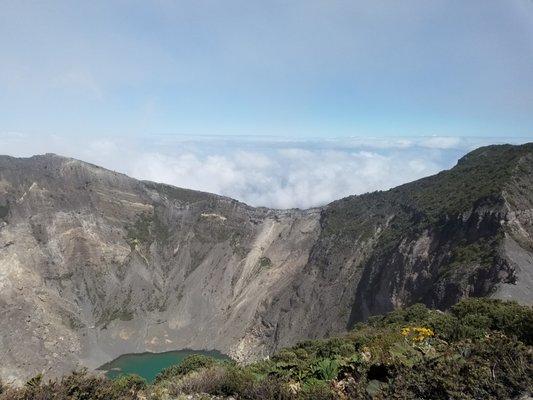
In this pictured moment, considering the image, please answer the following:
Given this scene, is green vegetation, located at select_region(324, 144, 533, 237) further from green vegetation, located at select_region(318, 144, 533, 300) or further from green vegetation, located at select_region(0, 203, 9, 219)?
green vegetation, located at select_region(0, 203, 9, 219)

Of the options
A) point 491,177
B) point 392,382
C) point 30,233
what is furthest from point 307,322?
point 392,382

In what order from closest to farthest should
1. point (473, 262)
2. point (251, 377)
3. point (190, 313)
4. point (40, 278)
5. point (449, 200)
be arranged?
1. point (251, 377)
2. point (473, 262)
3. point (449, 200)
4. point (40, 278)
5. point (190, 313)

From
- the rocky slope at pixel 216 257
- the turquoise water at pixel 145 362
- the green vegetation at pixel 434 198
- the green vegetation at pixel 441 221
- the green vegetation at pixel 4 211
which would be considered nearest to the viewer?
the green vegetation at pixel 441 221

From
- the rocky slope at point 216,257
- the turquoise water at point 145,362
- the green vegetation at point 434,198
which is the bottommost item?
the turquoise water at point 145,362

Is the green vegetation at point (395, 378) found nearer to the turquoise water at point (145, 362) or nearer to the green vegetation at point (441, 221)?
the green vegetation at point (441, 221)

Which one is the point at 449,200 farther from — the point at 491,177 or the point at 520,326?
the point at 520,326

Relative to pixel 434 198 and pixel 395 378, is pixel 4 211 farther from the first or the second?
pixel 395 378

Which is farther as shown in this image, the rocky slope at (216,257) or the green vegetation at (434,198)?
the green vegetation at (434,198)

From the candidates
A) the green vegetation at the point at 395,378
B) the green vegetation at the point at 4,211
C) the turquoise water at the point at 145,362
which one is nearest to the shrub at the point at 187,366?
the green vegetation at the point at 395,378
